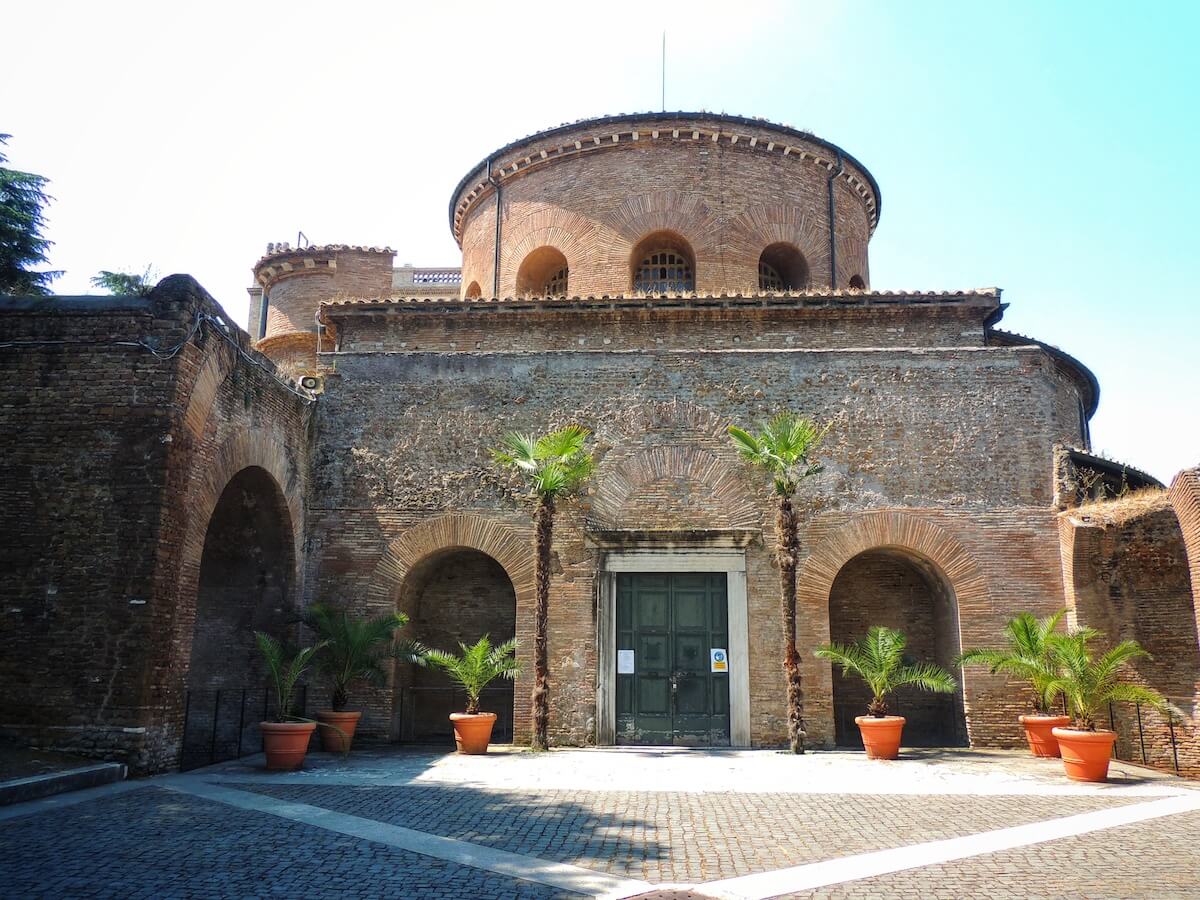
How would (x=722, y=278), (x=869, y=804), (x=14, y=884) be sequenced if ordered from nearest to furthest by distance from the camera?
(x=14, y=884), (x=869, y=804), (x=722, y=278)

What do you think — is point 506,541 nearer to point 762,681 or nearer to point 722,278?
point 762,681

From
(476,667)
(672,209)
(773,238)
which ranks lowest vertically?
(476,667)

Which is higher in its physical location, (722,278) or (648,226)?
(648,226)

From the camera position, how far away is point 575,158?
1769cm

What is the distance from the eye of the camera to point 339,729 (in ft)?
39.4

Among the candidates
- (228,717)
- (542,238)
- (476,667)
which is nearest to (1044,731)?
(476,667)

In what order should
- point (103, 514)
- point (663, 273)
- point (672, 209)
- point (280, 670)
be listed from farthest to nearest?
point (663, 273)
point (672, 209)
point (280, 670)
point (103, 514)

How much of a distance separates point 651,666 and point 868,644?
10.1 ft

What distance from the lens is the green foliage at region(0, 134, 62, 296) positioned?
2039 cm

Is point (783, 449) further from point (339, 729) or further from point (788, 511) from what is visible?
point (339, 729)

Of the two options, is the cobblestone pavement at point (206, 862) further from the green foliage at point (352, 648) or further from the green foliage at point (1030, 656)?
the green foliage at point (1030, 656)

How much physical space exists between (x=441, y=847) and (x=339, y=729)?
5994 mm

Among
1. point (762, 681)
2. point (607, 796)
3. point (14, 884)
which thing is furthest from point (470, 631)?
point (14, 884)

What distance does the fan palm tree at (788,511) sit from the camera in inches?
471
